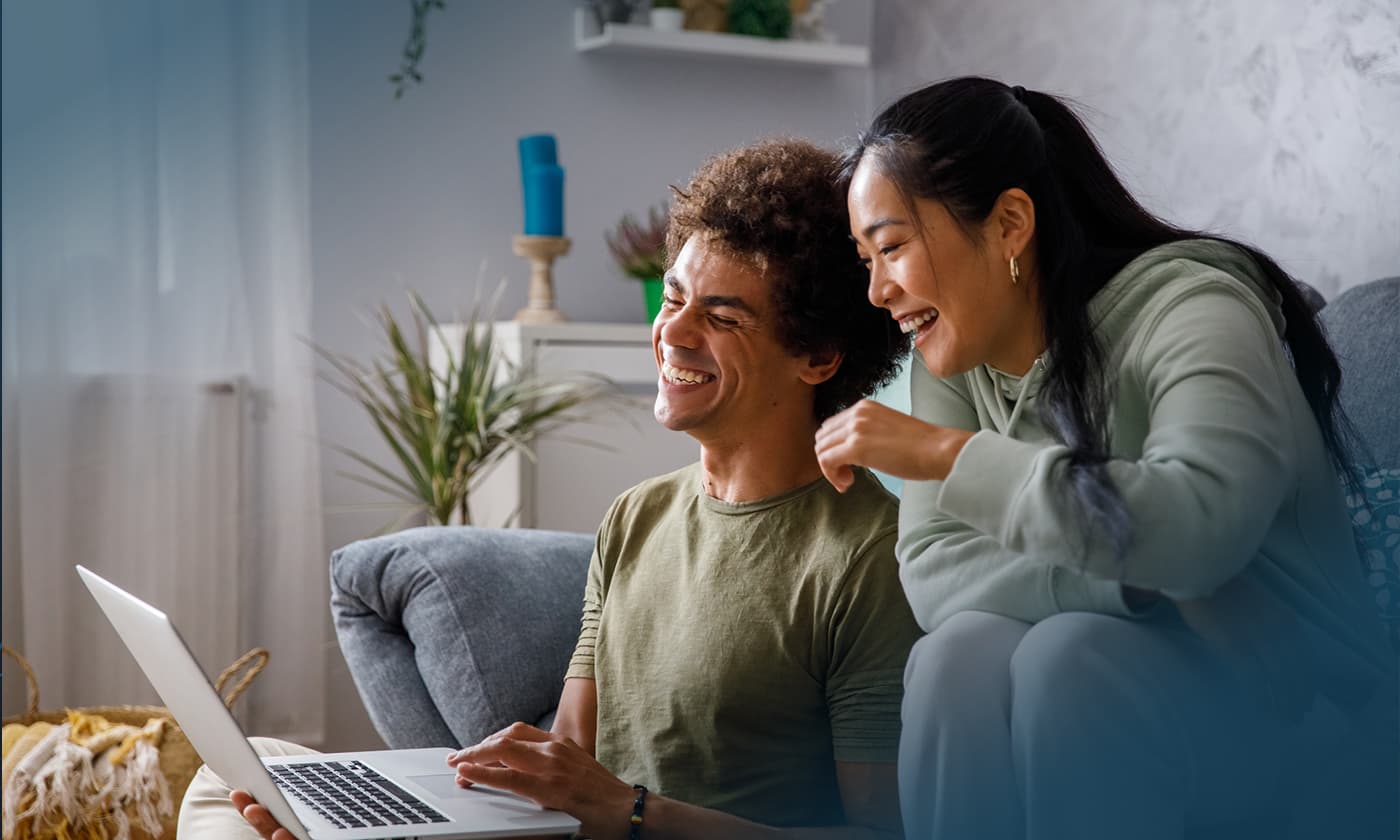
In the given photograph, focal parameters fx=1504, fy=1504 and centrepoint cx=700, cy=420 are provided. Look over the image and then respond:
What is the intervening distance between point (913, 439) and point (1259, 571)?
0.88 ft

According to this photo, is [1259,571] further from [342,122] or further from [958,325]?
[342,122]

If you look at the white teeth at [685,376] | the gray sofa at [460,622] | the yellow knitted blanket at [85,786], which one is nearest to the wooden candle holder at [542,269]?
the gray sofa at [460,622]

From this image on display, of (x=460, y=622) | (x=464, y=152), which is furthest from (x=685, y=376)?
(x=464, y=152)

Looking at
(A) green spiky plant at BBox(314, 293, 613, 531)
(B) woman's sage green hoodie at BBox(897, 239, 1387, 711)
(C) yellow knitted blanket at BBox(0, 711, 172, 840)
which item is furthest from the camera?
(A) green spiky plant at BBox(314, 293, 613, 531)

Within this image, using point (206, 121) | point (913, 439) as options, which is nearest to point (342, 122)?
point (206, 121)

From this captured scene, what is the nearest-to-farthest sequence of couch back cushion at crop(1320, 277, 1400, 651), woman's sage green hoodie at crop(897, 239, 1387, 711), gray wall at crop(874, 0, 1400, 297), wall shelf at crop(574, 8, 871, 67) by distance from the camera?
A: woman's sage green hoodie at crop(897, 239, 1387, 711)
couch back cushion at crop(1320, 277, 1400, 651)
gray wall at crop(874, 0, 1400, 297)
wall shelf at crop(574, 8, 871, 67)

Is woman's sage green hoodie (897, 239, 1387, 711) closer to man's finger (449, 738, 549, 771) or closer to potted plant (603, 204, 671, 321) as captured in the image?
man's finger (449, 738, 549, 771)

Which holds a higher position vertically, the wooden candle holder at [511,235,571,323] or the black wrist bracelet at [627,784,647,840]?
the wooden candle holder at [511,235,571,323]

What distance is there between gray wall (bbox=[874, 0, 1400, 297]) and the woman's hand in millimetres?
1667

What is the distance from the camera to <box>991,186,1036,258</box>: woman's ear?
1.14m

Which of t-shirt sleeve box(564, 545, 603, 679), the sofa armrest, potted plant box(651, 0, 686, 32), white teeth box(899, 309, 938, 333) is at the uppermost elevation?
potted plant box(651, 0, 686, 32)

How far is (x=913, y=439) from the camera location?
104cm

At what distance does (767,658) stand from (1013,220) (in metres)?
0.42

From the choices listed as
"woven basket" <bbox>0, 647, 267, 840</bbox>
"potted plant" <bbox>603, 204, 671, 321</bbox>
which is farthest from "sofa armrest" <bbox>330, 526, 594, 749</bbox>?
"potted plant" <bbox>603, 204, 671, 321</bbox>
